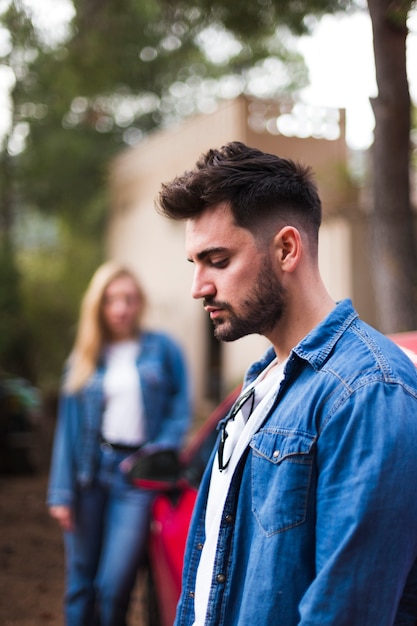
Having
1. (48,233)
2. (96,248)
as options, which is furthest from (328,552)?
(48,233)

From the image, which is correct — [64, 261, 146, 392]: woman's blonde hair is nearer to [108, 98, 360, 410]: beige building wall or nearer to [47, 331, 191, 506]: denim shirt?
[47, 331, 191, 506]: denim shirt

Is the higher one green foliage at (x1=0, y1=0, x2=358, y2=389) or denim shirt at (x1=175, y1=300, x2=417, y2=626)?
green foliage at (x1=0, y1=0, x2=358, y2=389)

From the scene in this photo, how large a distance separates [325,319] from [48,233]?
1034 inches

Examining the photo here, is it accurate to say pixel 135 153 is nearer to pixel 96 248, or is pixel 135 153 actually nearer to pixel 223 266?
pixel 96 248

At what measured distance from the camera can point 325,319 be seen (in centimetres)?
188

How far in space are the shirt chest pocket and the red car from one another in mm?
1722

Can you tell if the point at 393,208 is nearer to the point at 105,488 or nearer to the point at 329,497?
the point at 105,488

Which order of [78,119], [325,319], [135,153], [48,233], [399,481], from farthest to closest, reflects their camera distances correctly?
[48,233] → [78,119] → [135,153] → [325,319] → [399,481]

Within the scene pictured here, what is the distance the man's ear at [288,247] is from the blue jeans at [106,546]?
7.50 ft

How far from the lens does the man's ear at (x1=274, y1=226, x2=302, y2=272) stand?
6.26 feet

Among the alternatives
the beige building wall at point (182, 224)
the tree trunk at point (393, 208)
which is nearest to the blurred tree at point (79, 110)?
the beige building wall at point (182, 224)

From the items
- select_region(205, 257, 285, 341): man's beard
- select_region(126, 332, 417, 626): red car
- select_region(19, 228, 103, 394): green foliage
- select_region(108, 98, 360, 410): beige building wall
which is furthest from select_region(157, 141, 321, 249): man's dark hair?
select_region(19, 228, 103, 394): green foliage

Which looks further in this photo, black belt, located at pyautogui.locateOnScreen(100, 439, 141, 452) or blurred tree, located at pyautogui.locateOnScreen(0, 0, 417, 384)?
blurred tree, located at pyautogui.locateOnScreen(0, 0, 417, 384)

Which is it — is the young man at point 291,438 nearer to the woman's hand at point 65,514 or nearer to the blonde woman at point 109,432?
the blonde woman at point 109,432
